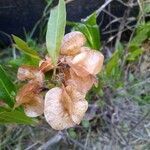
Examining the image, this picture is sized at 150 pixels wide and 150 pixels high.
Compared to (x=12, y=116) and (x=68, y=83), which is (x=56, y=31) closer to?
(x=68, y=83)

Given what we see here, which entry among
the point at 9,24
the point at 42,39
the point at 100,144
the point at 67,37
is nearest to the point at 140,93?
the point at 100,144

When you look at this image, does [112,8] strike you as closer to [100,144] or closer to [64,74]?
[100,144]

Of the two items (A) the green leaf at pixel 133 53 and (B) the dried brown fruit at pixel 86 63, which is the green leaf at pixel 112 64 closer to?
(A) the green leaf at pixel 133 53

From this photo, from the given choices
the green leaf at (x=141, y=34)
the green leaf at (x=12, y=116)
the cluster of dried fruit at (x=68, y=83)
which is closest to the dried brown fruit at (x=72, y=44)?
the cluster of dried fruit at (x=68, y=83)

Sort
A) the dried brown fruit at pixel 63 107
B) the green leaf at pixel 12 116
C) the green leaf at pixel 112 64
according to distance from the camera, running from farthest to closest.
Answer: the green leaf at pixel 112 64
the green leaf at pixel 12 116
the dried brown fruit at pixel 63 107

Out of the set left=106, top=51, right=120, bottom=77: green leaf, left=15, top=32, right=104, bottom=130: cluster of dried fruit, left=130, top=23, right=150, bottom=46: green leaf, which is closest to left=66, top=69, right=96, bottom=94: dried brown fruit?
left=15, top=32, right=104, bottom=130: cluster of dried fruit
